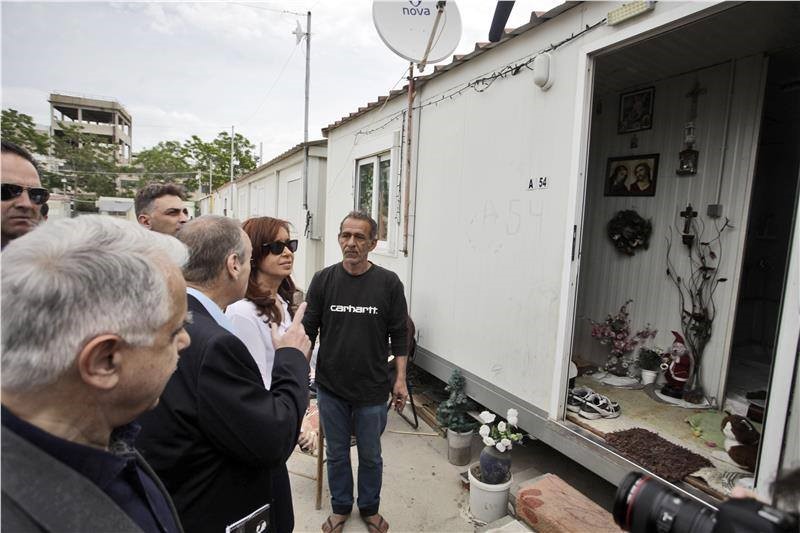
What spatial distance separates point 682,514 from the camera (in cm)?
102

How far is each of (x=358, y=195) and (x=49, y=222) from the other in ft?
18.4

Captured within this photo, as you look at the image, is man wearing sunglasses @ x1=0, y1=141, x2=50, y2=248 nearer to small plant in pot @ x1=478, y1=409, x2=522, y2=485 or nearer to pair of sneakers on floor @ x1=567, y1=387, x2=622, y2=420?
small plant in pot @ x1=478, y1=409, x2=522, y2=485

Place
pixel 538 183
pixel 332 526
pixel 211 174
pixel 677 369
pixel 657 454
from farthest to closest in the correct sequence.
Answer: pixel 211 174, pixel 677 369, pixel 538 183, pixel 332 526, pixel 657 454

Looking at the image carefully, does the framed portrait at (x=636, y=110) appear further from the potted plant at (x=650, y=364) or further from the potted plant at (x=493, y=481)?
the potted plant at (x=493, y=481)

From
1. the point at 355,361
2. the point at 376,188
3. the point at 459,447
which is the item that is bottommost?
the point at 459,447

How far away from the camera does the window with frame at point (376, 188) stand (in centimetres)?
558

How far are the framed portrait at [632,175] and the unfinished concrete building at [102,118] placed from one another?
40.6m

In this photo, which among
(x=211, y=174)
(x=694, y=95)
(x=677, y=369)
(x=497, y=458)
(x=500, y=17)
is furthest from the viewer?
(x=211, y=174)

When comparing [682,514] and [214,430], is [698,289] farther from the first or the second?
[214,430]

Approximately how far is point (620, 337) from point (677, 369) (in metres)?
0.66

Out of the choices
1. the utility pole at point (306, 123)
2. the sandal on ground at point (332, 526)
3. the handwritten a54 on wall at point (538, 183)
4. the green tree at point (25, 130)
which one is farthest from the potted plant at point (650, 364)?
the green tree at point (25, 130)

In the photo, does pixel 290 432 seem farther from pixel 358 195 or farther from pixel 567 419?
pixel 358 195

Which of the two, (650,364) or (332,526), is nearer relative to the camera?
(332,526)

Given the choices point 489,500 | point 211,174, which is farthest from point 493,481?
point 211,174
